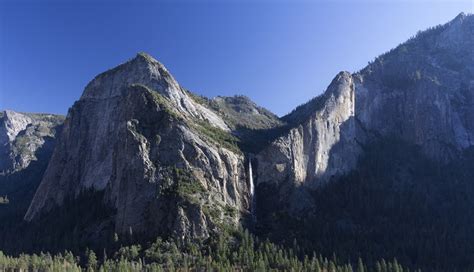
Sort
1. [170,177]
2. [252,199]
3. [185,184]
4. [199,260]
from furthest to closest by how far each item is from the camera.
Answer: [252,199] < [170,177] < [185,184] < [199,260]

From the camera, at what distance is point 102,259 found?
151250mm

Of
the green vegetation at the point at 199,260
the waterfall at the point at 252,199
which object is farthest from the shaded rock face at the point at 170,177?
the green vegetation at the point at 199,260

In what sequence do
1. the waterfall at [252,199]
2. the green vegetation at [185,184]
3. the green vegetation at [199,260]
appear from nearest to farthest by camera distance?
the green vegetation at [199,260] < the green vegetation at [185,184] < the waterfall at [252,199]

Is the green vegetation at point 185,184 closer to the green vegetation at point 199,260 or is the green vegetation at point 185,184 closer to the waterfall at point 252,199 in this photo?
the green vegetation at point 199,260

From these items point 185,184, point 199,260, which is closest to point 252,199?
point 185,184

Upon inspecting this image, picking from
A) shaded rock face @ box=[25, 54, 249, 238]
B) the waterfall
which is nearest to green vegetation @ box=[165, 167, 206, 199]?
shaded rock face @ box=[25, 54, 249, 238]

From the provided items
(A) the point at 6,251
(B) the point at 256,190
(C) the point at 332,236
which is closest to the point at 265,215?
(B) the point at 256,190

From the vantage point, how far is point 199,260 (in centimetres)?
14162

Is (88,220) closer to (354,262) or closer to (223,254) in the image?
(223,254)

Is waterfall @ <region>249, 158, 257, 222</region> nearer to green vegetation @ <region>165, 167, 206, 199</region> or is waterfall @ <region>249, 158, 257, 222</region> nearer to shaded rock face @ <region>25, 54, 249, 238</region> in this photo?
shaded rock face @ <region>25, 54, 249, 238</region>

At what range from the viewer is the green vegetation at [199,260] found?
137625 mm

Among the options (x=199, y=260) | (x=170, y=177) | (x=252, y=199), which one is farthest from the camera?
(x=252, y=199)

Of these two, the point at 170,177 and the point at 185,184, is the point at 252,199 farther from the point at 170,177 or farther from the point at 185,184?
the point at 170,177

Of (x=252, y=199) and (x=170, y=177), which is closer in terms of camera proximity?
(x=170, y=177)
